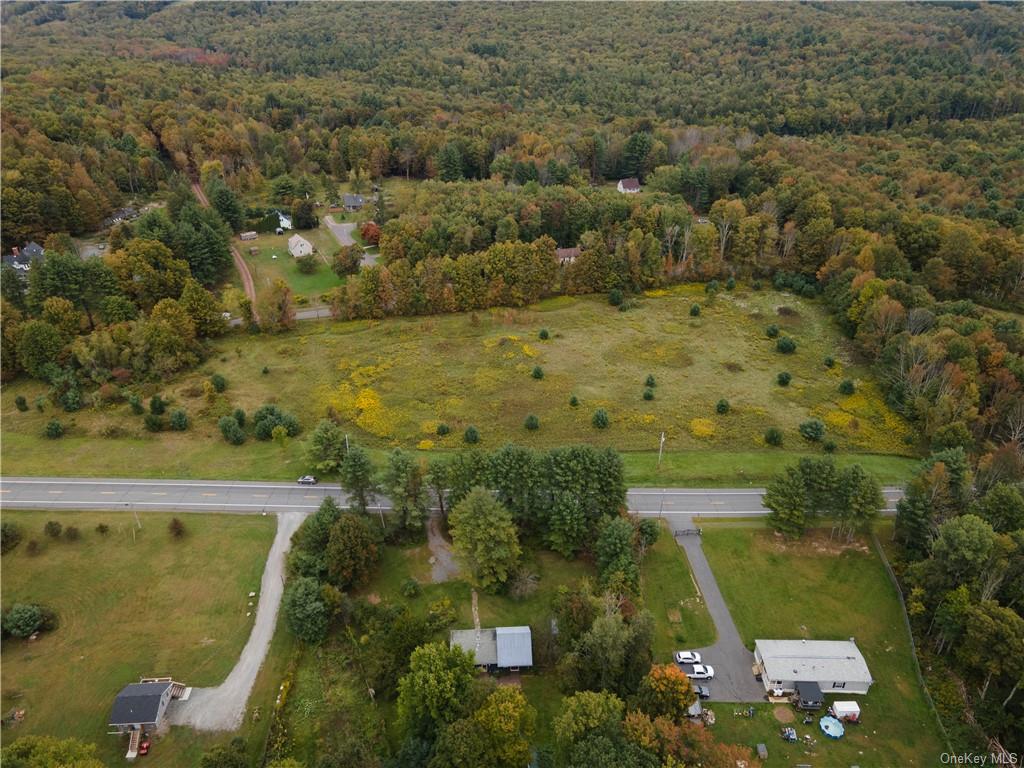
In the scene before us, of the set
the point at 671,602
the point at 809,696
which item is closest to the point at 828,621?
the point at 809,696

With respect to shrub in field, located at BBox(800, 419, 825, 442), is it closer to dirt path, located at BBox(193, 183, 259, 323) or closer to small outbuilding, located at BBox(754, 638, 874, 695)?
small outbuilding, located at BBox(754, 638, 874, 695)

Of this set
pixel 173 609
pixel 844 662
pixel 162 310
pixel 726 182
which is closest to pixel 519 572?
pixel 844 662

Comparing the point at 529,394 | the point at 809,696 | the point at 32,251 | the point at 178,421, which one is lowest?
the point at 529,394

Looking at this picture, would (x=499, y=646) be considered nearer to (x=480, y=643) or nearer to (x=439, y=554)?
(x=480, y=643)

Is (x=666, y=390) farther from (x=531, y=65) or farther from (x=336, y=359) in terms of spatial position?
(x=531, y=65)

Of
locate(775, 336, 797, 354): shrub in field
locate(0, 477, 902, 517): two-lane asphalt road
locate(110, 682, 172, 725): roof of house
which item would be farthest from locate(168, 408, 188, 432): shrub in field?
locate(775, 336, 797, 354): shrub in field

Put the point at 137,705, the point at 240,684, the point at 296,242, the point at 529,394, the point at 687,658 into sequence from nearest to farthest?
the point at 137,705 < the point at 240,684 < the point at 687,658 < the point at 529,394 < the point at 296,242
